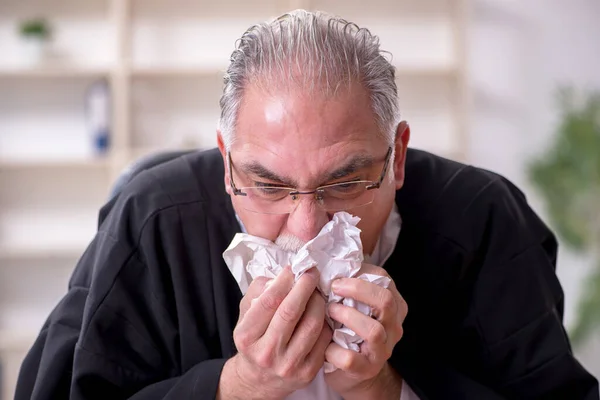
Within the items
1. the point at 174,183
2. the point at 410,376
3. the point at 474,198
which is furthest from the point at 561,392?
the point at 174,183

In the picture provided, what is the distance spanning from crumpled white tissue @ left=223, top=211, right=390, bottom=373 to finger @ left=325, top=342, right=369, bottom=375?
16mm

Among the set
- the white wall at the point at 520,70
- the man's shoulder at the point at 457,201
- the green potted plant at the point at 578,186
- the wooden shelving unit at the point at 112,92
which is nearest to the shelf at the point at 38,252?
the wooden shelving unit at the point at 112,92

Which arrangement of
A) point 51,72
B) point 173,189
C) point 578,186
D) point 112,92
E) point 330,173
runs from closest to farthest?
point 330,173 → point 173,189 → point 578,186 → point 51,72 → point 112,92

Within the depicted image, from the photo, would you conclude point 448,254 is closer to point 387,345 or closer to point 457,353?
point 457,353

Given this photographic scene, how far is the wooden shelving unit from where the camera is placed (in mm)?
4715

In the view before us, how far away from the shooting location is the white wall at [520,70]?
493cm

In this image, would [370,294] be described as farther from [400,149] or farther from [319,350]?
[400,149]

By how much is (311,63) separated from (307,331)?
461 millimetres

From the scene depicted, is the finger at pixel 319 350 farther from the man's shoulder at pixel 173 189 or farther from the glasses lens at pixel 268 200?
the man's shoulder at pixel 173 189

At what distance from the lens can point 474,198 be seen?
1729 millimetres

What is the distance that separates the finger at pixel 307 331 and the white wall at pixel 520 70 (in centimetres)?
382

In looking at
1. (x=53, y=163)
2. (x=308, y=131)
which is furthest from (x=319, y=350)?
(x=53, y=163)

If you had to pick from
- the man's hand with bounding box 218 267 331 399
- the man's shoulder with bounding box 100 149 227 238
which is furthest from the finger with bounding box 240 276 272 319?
the man's shoulder with bounding box 100 149 227 238

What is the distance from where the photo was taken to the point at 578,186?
4297 mm
